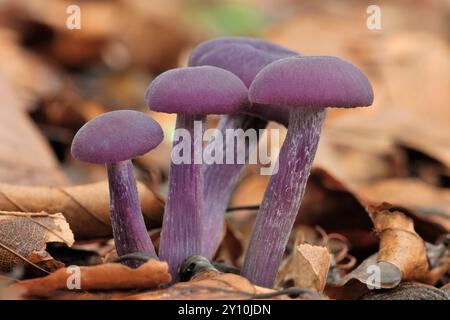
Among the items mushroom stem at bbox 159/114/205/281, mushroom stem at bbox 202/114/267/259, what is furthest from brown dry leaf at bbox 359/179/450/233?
mushroom stem at bbox 159/114/205/281

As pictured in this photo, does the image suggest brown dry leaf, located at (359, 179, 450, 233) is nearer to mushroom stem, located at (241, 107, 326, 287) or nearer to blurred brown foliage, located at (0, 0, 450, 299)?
blurred brown foliage, located at (0, 0, 450, 299)

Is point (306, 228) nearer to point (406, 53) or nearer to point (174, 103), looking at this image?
point (174, 103)

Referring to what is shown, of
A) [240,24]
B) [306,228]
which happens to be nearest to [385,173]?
[306,228]

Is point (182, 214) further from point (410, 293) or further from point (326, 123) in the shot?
point (326, 123)

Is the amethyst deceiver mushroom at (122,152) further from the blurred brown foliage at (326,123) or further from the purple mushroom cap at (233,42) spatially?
the purple mushroom cap at (233,42)

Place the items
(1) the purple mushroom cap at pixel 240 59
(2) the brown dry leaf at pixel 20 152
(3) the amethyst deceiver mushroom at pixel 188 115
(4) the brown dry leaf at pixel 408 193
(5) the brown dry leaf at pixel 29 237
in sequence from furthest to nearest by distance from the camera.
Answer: (4) the brown dry leaf at pixel 408 193 < (2) the brown dry leaf at pixel 20 152 < (1) the purple mushroom cap at pixel 240 59 < (5) the brown dry leaf at pixel 29 237 < (3) the amethyst deceiver mushroom at pixel 188 115

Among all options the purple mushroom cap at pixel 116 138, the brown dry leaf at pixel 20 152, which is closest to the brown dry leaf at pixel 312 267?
the purple mushroom cap at pixel 116 138

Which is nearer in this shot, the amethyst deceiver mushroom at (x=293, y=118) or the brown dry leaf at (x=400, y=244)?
the amethyst deceiver mushroom at (x=293, y=118)
